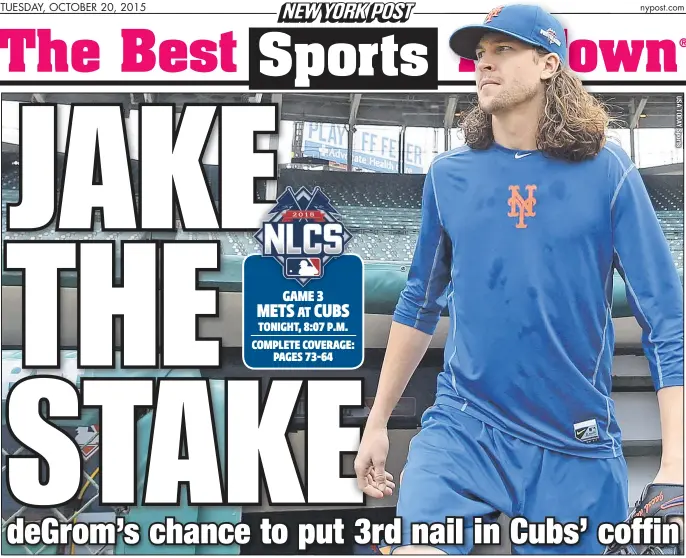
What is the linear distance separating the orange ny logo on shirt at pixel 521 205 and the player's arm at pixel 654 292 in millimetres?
307

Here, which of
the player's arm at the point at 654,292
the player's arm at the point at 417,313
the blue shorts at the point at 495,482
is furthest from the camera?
the player's arm at the point at 417,313

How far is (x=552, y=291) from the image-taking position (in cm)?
334

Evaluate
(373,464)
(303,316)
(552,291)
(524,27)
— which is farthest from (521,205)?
(373,464)

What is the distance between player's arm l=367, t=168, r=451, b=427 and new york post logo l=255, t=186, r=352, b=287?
326mm

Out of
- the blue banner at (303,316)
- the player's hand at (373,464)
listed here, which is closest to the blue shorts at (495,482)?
the player's hand at (373,464)

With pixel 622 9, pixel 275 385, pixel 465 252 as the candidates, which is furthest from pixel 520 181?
pixel 275 385

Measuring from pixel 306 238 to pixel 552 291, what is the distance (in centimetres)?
99

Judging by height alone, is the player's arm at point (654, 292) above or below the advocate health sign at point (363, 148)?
below

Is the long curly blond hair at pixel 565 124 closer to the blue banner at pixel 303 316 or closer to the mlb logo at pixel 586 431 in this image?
the blue banner at pixel 303 316

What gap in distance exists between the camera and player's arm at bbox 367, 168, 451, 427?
350 centimetres

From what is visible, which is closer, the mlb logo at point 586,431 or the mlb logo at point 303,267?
the mlb logo at point 586,431

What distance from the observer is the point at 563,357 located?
11.0 feet

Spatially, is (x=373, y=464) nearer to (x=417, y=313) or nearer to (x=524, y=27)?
(x=417, y=313)

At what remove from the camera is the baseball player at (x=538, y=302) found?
3.34 metres
